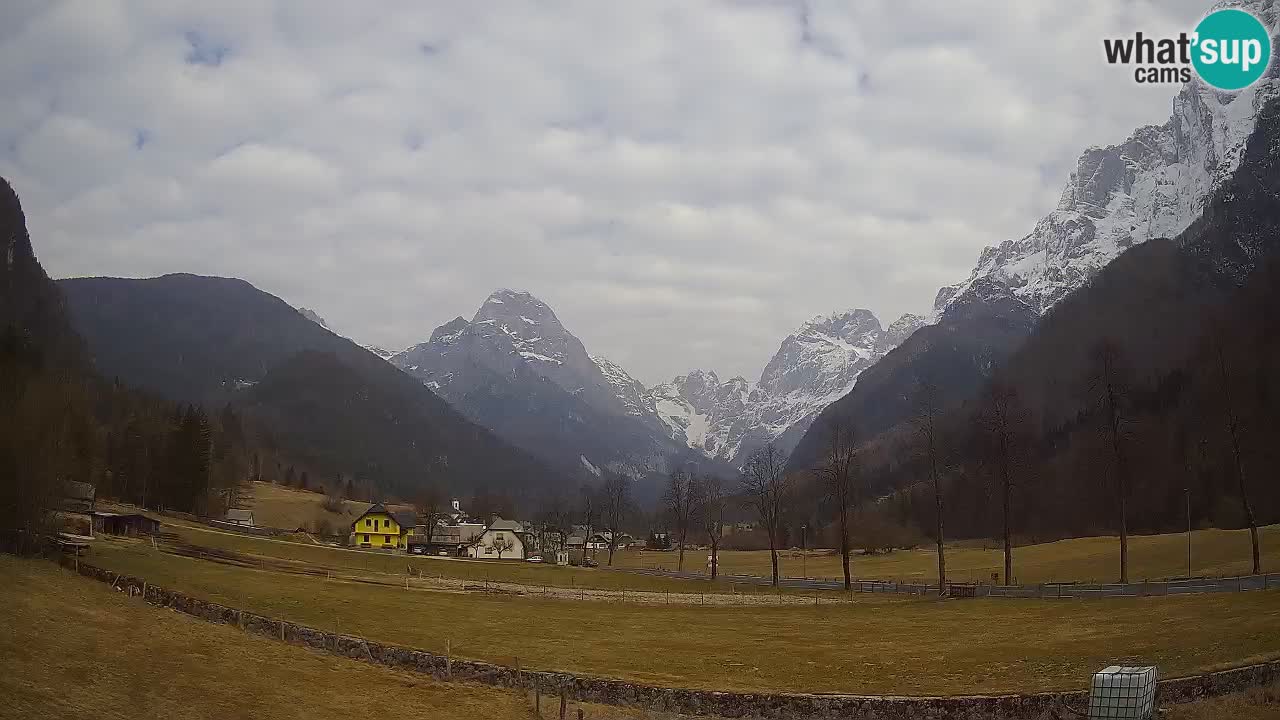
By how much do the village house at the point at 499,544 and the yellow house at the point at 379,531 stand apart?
14.7 m

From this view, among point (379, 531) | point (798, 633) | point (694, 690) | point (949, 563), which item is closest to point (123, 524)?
point (798, 633)

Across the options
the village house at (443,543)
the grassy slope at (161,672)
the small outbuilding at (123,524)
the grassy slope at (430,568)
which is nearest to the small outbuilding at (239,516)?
the village house at (443,543)

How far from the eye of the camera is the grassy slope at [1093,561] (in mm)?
66094

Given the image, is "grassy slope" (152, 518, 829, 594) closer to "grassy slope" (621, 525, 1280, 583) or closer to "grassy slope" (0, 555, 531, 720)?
"grassy slope" (621, 525, 1280, 583)

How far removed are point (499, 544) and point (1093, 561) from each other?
9329 centimetres

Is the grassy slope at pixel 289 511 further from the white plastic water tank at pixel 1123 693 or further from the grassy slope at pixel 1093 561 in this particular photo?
the white plastic water tank at pixel 1123 693

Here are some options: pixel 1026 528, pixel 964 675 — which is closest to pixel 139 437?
pixel 964 675

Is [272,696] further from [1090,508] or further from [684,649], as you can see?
[1090,508]

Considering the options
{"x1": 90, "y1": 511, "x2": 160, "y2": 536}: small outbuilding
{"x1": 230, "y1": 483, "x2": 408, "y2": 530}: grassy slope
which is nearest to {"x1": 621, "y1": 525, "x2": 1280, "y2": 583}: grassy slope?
{"x1": 90, "y1": 511, "x2": 160, "y2": 536}: small outbuilding

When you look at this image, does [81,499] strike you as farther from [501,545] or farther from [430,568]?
[501,545]

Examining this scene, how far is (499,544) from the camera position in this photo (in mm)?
144500

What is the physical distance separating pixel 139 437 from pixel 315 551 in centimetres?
4351

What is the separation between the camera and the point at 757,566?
438 feet

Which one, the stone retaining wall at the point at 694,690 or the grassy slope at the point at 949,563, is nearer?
the stone retaining wall at the point at 694,690
